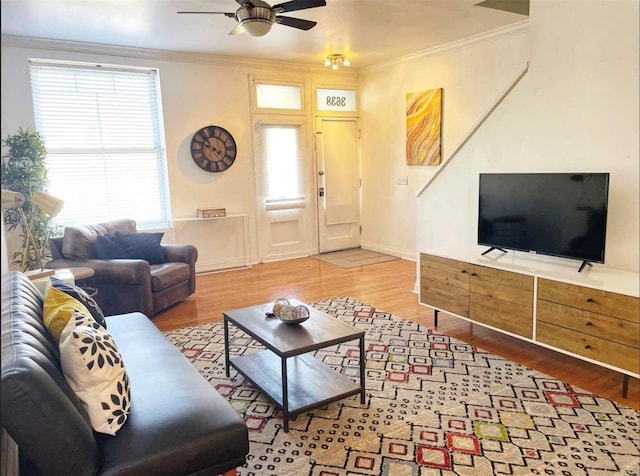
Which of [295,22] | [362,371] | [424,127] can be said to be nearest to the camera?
[362,371]

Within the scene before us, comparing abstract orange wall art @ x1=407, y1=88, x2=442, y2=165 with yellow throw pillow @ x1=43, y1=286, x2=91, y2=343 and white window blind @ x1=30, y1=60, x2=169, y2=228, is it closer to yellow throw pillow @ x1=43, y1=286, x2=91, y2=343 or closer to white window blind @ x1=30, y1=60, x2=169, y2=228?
white window blind @ x1=30, y1=60, x2=169, y2=228

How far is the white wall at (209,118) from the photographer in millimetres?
5789

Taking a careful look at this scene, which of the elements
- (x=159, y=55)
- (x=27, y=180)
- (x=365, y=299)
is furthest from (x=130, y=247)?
(x=159, y=55)

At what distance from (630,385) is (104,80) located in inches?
228

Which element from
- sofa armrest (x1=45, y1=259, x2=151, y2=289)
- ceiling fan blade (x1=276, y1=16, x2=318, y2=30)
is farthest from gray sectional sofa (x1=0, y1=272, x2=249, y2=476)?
ceiling fan blade (x1=276, y1=16, x2=318, y2=30)

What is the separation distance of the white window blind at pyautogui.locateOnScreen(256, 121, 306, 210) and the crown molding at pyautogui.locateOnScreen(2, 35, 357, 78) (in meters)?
0.78

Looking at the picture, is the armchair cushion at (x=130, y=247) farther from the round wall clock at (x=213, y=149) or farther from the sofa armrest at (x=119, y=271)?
the round wall clock at (x=213, y=149)

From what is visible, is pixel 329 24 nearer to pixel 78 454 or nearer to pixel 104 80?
pixel 104 80

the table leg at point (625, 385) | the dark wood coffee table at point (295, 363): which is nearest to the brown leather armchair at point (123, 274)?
the dark wood coffee table at point (295, 363)

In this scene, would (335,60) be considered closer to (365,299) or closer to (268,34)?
(268,34)

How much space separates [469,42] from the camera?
5398 millimetres

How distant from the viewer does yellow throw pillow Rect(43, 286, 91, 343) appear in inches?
75.0

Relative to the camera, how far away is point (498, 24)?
192 inches

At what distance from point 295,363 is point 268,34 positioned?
360cm
